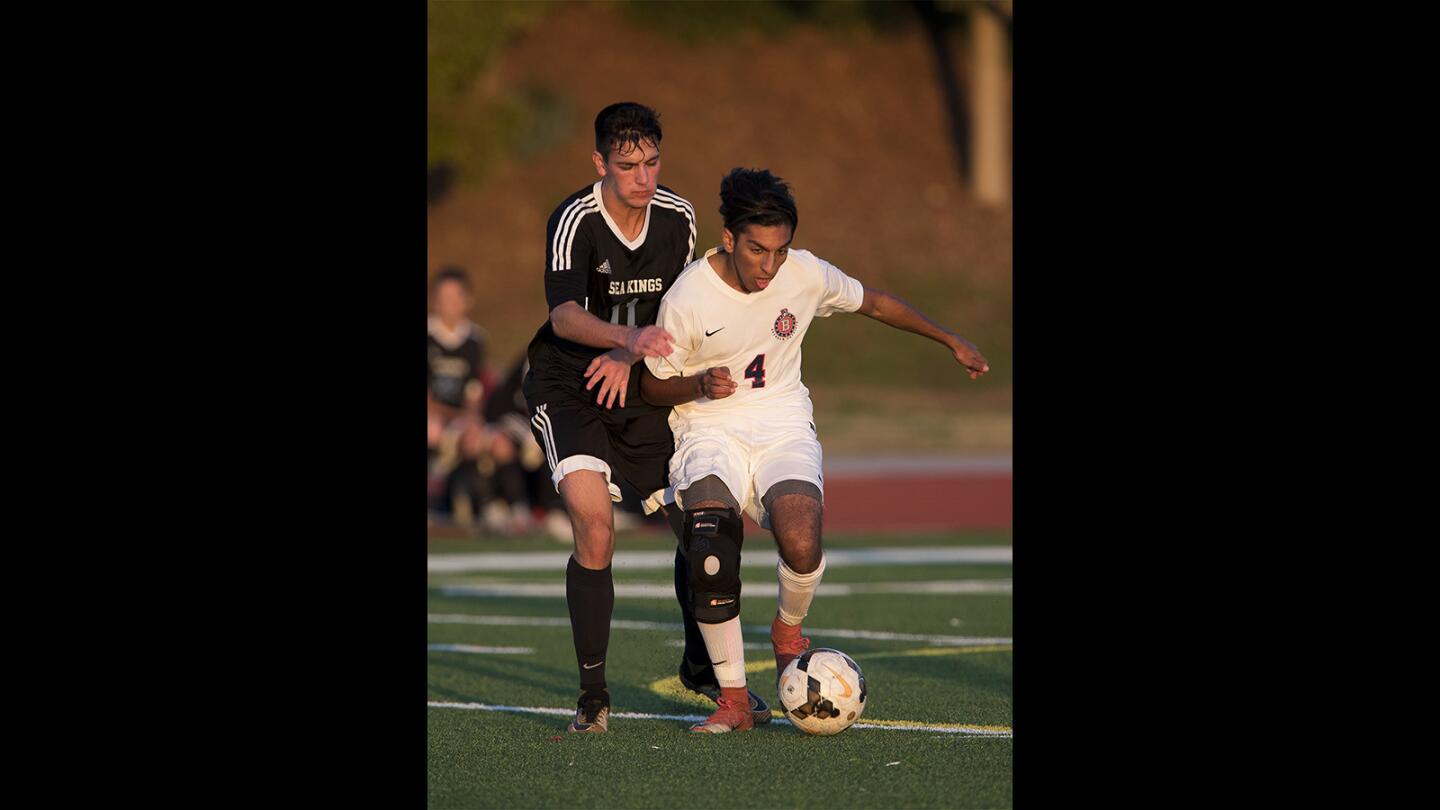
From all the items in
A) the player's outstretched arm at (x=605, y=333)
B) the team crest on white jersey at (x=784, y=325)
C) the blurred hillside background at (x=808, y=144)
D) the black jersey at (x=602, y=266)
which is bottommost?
the player's outstretched arm at (x=605, y=333)

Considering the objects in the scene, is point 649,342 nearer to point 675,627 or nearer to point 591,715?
point 591,715

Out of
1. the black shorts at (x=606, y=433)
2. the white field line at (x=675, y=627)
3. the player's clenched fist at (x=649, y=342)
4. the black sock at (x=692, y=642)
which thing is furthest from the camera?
the white field line at (x=675, y=627)

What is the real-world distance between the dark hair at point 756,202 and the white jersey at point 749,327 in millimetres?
330

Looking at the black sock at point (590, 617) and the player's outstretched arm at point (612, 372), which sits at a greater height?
the player's outstretched arm at point (612, 372)

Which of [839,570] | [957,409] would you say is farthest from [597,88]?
[839,570]

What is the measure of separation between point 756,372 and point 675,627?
298 centimetres

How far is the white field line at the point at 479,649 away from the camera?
856cm

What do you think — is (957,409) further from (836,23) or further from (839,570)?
(839,570)

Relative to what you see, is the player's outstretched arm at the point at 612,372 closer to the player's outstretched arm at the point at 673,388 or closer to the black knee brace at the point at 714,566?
the player's outstretched arm at the point at 673,388

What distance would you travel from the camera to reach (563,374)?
271 inches

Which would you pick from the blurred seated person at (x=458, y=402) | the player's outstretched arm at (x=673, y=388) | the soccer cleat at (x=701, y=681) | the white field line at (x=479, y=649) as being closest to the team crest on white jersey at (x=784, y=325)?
the player's outstretched arm at (x=673, y=388)
